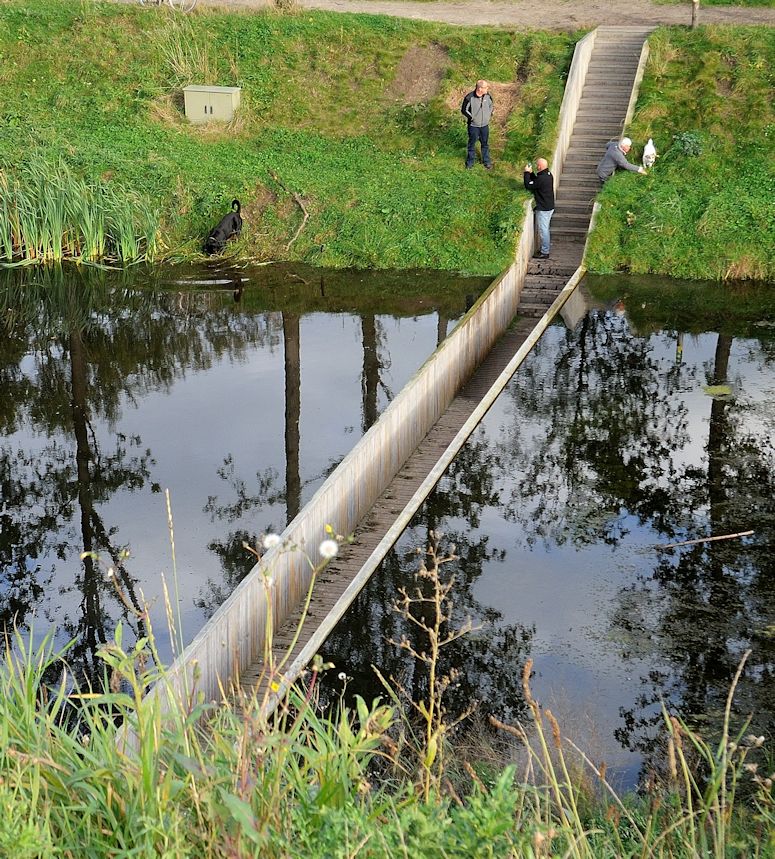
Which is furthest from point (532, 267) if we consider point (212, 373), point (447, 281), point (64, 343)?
point (64, 343)

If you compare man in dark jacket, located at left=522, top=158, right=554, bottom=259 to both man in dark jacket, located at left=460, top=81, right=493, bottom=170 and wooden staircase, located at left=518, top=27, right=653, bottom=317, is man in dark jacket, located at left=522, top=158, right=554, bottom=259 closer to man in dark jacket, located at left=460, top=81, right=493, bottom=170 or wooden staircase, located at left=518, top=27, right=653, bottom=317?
wooden staircase, located at left=518, top=27, right=653, bottom=317

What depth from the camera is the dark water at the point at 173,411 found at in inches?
419

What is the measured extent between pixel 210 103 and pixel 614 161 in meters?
8.56

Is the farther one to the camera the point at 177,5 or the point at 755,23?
the point at 177,5

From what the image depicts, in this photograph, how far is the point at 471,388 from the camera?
14.9 meters

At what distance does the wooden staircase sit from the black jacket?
89 centimetres

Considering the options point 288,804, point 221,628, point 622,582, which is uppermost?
point 288,804

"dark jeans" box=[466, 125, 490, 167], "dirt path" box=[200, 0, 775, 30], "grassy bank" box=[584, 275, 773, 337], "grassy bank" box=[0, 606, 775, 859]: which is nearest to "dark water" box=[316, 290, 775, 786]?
"grassy bank" box=[584, 275, 773, 337]

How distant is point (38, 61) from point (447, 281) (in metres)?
12.0

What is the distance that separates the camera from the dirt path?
968 inches

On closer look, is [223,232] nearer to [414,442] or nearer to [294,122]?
[294,122]

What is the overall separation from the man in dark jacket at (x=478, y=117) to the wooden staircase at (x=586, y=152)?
63.3 inches

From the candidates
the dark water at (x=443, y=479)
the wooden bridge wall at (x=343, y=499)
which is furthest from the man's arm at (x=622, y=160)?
the wooden bridge wall at (x=343, y=499)

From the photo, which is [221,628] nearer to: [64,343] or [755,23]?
[64,343]
